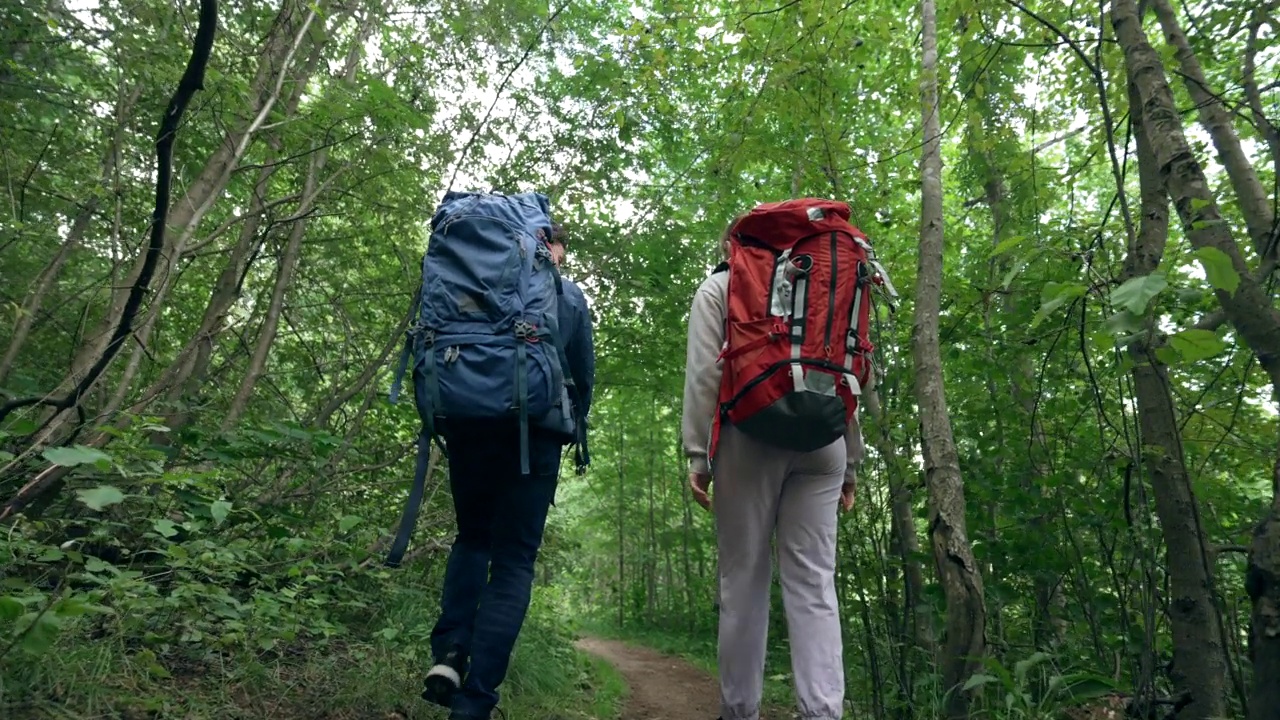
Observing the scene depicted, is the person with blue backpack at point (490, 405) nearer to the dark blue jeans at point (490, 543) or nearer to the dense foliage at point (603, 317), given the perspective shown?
the dark blue jeans at point (490, 543)

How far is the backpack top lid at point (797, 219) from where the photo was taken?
9.16 feet

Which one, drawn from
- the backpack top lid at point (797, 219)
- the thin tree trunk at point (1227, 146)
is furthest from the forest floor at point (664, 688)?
the thin tree trunk at point (1227, 146)

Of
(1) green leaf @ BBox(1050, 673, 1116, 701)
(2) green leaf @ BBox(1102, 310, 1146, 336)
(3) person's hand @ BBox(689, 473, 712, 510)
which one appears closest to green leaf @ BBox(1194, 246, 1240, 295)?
(2) green leaf @ BBox(1102, 310, 1146, 336)

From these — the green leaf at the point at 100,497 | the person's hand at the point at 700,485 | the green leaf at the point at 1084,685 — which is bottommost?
the green leaf at the point at 100,497

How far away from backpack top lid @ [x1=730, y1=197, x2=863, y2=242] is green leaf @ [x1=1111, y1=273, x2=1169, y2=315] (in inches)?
53.7

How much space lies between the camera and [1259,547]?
6.41 feet

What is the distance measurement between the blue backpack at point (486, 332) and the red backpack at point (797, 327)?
66 cm

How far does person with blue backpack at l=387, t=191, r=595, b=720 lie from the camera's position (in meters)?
2.62

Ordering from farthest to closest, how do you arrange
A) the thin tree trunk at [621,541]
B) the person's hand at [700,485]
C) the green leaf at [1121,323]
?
the thin tree trunk at [621,541]
the person's hand at [700,485]
the green leaf at [1121,323]

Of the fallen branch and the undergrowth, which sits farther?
the undergrowth

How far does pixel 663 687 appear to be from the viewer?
7945 mm

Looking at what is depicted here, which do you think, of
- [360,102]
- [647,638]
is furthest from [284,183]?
[647,638]

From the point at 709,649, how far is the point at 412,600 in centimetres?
919

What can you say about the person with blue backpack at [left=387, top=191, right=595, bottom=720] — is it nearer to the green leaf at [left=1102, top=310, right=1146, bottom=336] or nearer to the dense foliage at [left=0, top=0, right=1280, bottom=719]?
the dense foliage at [left=0, top=0, right=1280, bottom=719]
